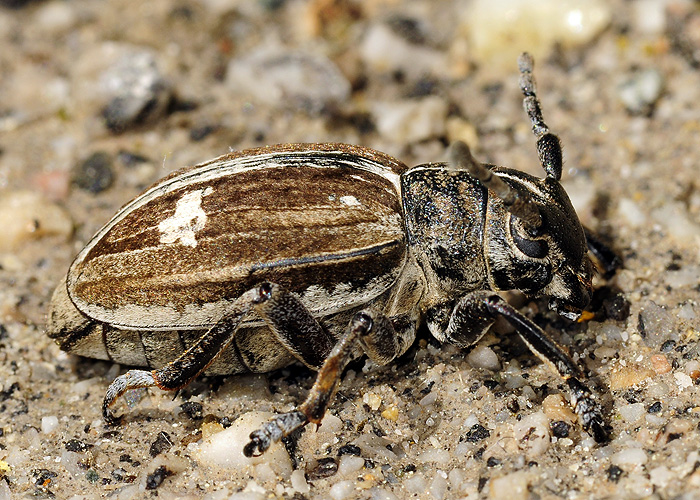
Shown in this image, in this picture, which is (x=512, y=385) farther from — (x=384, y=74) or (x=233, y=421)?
(x=384, y=74)

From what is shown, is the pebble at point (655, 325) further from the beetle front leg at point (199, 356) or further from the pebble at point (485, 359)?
the beetle front leg at point (199, 356)

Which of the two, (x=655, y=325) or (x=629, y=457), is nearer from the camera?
(x=629, y=457)

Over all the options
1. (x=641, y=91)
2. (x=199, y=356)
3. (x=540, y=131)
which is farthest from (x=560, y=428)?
(x=641, y=91)

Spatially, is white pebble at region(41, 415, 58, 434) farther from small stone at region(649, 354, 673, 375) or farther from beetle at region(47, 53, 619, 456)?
small stone at region(649, 354, 673, 375)

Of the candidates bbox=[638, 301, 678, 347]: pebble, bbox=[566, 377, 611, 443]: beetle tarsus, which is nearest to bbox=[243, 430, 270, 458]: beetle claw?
bbox=[566, 377, 611, 443]: beetle tarsus

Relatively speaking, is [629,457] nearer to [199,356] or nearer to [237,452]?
[237,452]
